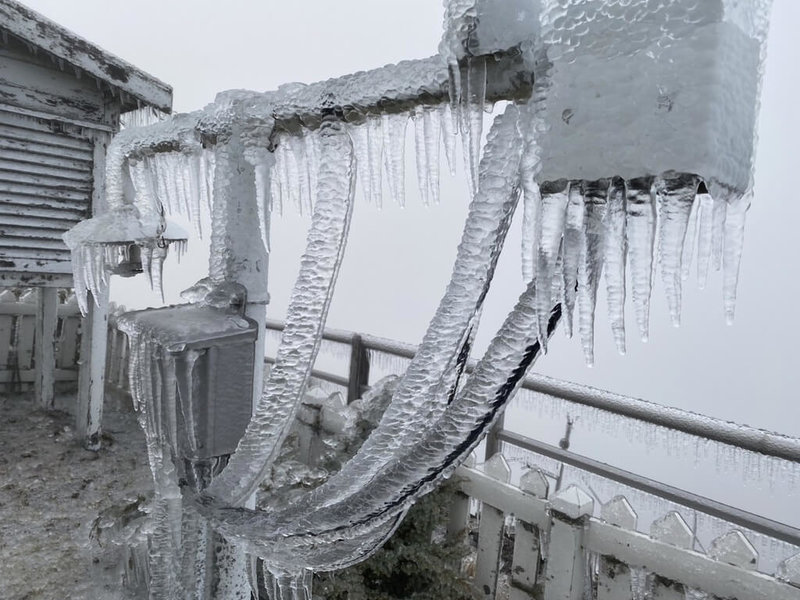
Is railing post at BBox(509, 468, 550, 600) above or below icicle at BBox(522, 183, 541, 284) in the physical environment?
below

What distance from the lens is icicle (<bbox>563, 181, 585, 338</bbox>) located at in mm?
744

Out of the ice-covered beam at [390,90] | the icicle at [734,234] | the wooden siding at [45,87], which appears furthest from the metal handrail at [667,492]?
the wooden siding at [45,87]

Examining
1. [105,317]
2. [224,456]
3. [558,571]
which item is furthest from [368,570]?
[105,317]

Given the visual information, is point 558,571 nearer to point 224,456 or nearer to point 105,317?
point 224,456

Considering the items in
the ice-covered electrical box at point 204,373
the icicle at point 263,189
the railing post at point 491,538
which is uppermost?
the icicle at point 263,189

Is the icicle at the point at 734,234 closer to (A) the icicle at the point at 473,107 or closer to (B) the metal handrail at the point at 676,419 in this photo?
(A) the icicle at the point at 473,107

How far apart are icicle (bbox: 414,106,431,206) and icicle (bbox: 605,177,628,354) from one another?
542mm

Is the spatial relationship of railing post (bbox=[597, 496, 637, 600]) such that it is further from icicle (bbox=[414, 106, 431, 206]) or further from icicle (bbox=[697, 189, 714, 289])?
icicle (bbox=[697, 189, 714, 289])

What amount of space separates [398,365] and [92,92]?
4198 mm

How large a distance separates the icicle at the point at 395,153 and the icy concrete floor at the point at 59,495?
320 cm

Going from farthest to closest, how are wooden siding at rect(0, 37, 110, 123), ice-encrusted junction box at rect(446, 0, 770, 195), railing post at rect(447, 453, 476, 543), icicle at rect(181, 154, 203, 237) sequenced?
1. wooden siding at rect(0, 37, 110, 123)
2. railing post at rect(447, 453, 476, 543)
3. icicle at rect(181, 154, 203, 237)
4. ice-encrusted junction box at rect(446, 0, 770, 195)

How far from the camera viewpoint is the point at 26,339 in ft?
23.5

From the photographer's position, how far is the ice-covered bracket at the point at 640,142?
66 cm


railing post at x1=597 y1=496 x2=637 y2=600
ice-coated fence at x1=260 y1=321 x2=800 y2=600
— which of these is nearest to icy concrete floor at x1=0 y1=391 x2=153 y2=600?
ice-coated fence at x1=260 y1=321 x2=800 y2=600
